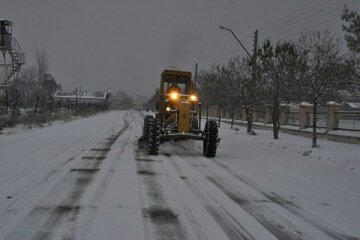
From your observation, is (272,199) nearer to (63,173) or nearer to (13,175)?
(63,173)

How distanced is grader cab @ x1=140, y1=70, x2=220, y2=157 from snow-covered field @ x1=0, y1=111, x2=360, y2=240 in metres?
0.77

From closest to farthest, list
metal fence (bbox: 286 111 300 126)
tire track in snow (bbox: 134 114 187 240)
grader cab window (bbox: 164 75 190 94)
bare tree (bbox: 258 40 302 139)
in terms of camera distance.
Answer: tire track in snow (bbox: 134 114 187 240) → grader cab window (bbox: 164 75 190 94) → bare tree (bbox: 258 40 302 139) → metal fence (bbox: 286 111 300 126)

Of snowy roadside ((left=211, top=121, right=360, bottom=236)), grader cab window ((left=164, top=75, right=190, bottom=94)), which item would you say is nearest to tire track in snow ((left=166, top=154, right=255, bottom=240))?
snowy roadside ((left=211, top=121, right=360, bottom=236))

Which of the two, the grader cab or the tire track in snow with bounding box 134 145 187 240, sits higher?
the grader cab

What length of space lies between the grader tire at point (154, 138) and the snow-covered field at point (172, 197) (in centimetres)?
42

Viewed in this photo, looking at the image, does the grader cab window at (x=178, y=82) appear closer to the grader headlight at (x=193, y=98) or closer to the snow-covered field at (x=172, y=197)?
the grader headlight at (x=193, y=98)

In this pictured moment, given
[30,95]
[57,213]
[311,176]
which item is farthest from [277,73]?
[30,95]

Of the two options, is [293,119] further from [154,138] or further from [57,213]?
[57,213]

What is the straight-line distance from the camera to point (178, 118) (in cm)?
1378

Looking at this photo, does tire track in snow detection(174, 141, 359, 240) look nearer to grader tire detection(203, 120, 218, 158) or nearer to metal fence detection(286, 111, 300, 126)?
grader tire detection(203, 120, 218, 158)

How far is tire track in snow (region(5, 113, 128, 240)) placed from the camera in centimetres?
504

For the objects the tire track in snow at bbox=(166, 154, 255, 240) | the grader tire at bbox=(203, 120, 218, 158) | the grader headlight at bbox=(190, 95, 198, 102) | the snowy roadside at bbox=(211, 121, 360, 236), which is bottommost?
the snowy roadside at bbox=(211, 121, 360, 236)

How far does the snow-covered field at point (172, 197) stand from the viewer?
17.7 ft

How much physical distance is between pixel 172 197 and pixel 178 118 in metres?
6.76
